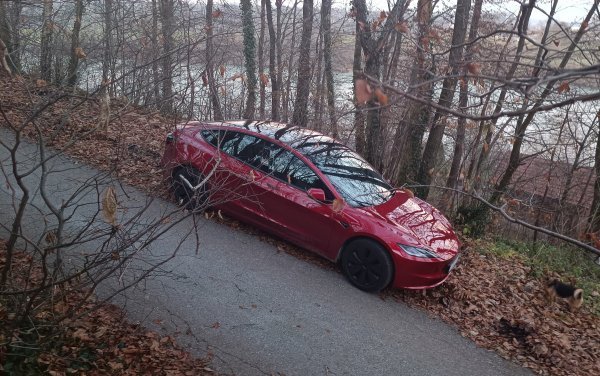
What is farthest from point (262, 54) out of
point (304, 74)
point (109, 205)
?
point (109, 205)

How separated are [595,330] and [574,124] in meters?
8.73

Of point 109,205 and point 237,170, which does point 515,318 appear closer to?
point 237,170

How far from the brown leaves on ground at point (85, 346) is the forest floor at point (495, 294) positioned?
1.44 meters

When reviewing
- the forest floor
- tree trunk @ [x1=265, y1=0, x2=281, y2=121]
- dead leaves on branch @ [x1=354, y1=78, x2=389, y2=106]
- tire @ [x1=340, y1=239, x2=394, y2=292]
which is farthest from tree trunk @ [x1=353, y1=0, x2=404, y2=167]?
dead leaves on branch @ [x1=354, y1=78, x2=389, y2=106]

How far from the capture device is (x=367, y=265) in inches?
246

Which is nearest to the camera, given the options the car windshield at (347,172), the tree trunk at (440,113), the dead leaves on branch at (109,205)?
the dead leaves on branch at (109,205)

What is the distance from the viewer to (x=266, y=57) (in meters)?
18.4

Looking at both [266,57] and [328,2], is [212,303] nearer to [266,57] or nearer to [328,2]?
[328,2]

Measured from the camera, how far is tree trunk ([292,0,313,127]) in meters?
14.3

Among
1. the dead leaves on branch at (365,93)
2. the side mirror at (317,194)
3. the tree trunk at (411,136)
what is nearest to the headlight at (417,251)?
the side mirror at (317,194)

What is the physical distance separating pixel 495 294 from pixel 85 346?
5774 millimetres

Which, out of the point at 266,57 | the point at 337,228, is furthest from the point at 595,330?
the point at 266,57

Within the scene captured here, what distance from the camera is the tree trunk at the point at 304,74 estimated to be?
14281 millimetres

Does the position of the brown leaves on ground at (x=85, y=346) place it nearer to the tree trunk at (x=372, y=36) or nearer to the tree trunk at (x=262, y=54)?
the tree trunk at (x=372, y=36)
